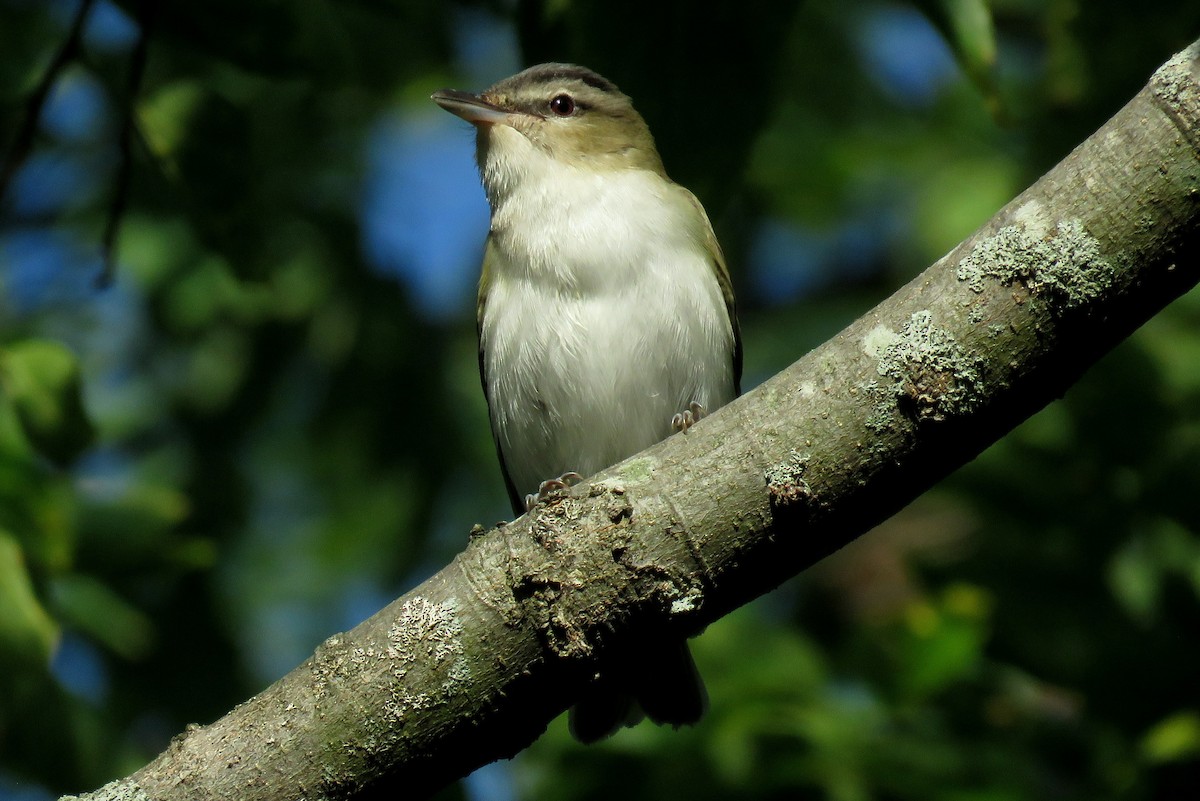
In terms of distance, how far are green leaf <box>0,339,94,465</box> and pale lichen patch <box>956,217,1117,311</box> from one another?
250cm

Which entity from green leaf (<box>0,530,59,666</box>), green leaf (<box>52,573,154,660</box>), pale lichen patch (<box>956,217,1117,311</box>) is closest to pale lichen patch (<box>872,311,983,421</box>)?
pale lichen patch (<box>956,217,1117,311</box>)

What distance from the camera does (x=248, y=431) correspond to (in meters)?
7.37

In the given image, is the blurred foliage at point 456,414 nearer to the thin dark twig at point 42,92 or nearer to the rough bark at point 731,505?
the thin dark twig at point 42,92

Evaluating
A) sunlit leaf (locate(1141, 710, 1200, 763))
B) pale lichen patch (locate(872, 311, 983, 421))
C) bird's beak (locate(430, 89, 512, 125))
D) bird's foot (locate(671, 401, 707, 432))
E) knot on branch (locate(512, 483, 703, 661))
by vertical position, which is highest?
pale lichen patch (locate(872, 311, 983, 421))

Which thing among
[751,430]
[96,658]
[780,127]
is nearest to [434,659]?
[751,430]

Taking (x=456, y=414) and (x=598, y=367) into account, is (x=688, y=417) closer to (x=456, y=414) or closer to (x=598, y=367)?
(x=598, y=367)

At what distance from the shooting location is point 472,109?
5.06 m

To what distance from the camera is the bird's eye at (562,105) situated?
17.2 ft

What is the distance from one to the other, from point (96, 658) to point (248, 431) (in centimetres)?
163

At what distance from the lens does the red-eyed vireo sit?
448cm

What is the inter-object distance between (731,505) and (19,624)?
187 cm

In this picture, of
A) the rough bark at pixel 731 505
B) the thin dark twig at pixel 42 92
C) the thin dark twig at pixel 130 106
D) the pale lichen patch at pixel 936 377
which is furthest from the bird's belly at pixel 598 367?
the pale lichen patch at pixel 936 377

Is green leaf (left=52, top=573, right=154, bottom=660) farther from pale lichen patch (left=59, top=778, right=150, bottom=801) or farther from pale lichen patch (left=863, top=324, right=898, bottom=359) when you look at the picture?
pale lichen patch (left=863, top=324, right=898, bottom=359)

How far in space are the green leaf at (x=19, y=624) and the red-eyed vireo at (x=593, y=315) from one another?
181cm
